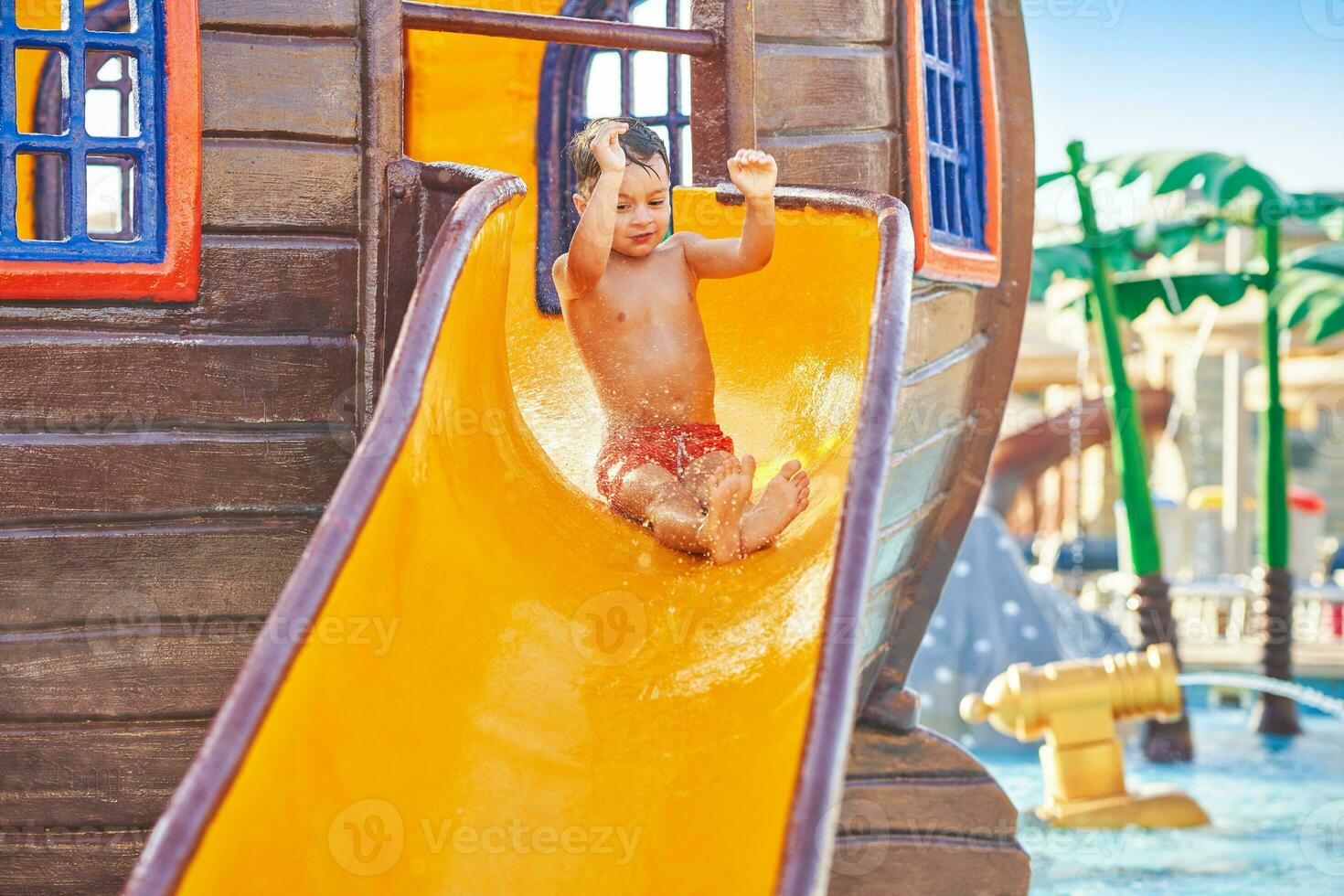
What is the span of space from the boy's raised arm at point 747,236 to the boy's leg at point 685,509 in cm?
54

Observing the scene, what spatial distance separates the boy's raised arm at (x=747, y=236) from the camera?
3053 mm

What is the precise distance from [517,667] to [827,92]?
1.77 meters

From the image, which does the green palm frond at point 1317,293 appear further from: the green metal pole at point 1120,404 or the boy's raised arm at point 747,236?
the boy's raised arm at point 747,236

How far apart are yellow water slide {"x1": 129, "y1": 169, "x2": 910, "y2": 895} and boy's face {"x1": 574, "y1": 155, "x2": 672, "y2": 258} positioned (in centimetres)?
31

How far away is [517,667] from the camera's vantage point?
2559 mm

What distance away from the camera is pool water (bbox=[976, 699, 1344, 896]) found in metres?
6.75

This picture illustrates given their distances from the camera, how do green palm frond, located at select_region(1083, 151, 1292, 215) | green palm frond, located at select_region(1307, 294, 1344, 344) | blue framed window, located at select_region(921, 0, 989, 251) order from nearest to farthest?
1. blue framed window, located at select_region(921, 0, 989, 251)
2. green palm frond, located at select_region(1083, 151, 1292, 215)
3. green palm frond, located at select_region(1307, 294, 1344, 344)

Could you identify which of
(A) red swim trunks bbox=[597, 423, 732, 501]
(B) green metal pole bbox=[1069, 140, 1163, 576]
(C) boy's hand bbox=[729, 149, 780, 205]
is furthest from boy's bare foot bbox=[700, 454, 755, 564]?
(B) green metal pole bbox=[1069, 140, 1163, 576]

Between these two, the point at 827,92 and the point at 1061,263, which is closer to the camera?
the point at 827,92

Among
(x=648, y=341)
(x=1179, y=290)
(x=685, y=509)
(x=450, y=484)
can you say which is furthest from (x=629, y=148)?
(x=1179, y=290)

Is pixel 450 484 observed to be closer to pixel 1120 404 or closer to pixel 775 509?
pixel 775 509

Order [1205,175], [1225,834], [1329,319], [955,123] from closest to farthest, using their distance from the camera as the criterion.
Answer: [955,123] < [1225,834] < [1205,175] < [1329,319]

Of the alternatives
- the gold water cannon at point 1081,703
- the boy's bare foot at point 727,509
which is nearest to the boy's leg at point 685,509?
the boy's bare foot at point 727,509

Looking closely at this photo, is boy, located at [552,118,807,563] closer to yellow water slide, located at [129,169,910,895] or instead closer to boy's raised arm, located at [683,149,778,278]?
boy's raised arm, located at [683,149,778,278]
